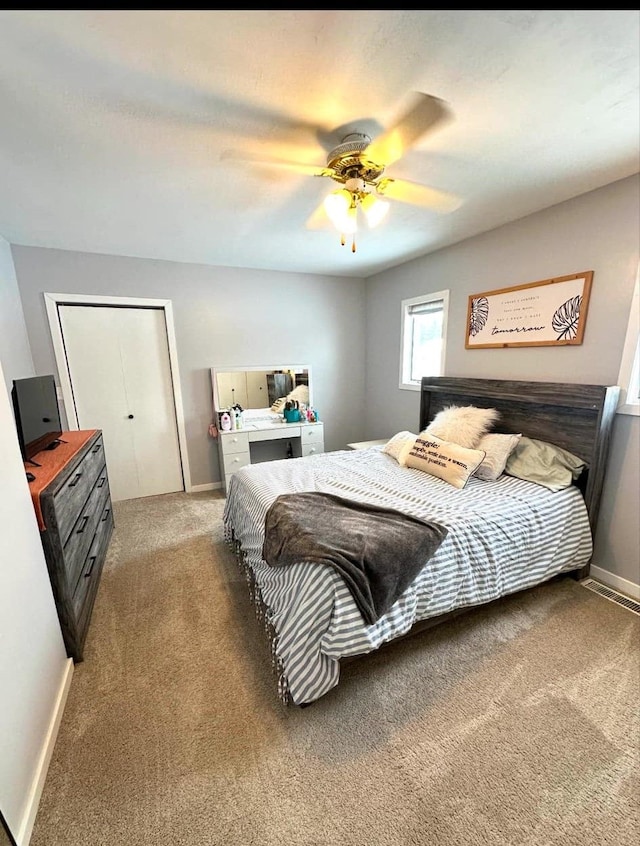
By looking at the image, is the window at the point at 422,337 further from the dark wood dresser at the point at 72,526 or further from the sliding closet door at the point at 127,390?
the dark wood dresser at the point at 72,526

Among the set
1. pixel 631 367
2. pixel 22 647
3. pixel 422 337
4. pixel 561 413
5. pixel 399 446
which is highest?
pixel 422 337

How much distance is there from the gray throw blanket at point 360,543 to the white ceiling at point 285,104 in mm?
1790

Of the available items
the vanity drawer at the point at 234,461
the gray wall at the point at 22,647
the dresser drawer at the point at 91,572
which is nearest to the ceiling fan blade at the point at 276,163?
the gray wall at the point at 22,647

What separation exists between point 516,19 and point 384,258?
2445 millimetres

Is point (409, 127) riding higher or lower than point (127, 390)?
higher

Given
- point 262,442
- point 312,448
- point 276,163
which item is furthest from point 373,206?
point 262,442

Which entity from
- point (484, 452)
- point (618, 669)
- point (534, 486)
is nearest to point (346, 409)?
point (484, 452)

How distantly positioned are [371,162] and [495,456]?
75.4 inches

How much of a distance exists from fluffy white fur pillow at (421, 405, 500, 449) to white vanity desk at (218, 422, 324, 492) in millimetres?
1530

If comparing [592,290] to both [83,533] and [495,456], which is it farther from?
[83,533]

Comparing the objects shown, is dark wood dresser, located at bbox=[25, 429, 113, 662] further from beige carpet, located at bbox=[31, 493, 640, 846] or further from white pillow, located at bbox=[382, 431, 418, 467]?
white pillow, located at bbox=[382, 431, 418, 467]

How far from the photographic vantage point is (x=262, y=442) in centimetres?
401

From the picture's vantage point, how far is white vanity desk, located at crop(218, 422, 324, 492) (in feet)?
11.7

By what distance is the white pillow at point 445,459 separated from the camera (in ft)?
7.44
